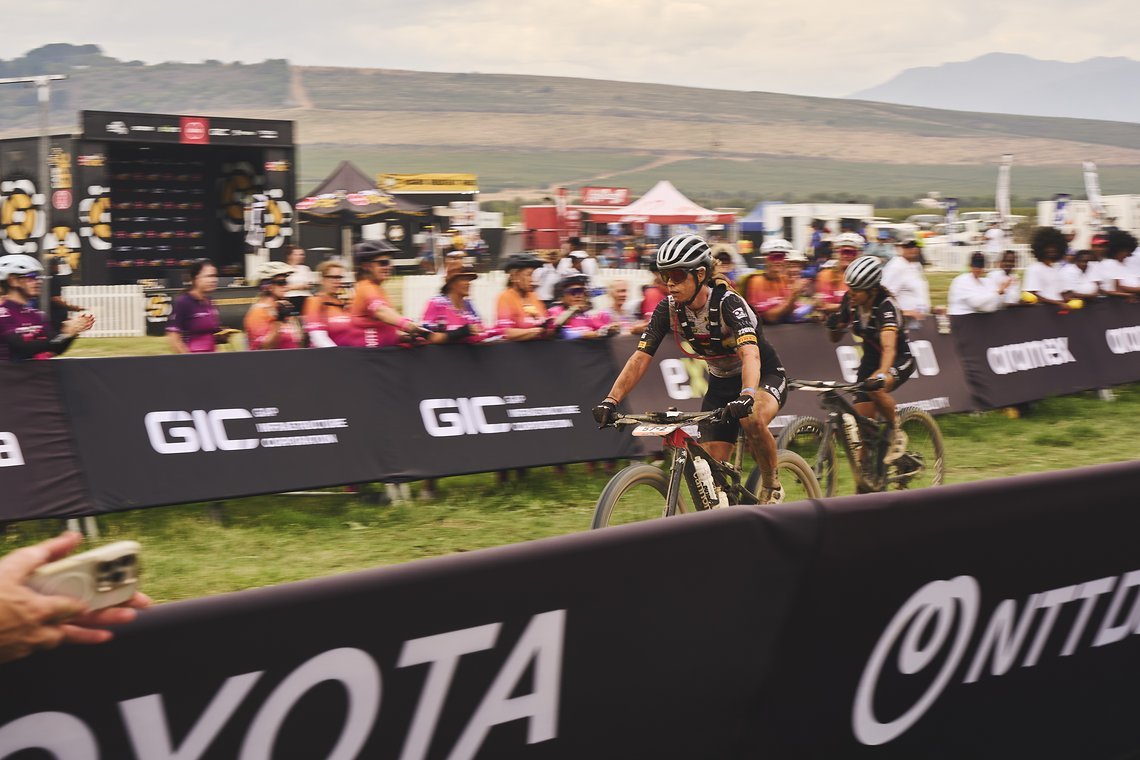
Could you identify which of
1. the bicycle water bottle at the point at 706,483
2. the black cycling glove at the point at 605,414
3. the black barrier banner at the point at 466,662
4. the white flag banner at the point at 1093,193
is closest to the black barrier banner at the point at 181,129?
the black cycling glove at the point at 605,414

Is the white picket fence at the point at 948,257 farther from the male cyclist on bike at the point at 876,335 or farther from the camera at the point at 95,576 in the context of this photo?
the camera at the point at 95,576

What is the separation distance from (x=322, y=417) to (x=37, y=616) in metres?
7.03

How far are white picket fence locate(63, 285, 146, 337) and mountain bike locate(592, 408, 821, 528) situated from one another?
19506 millimetres

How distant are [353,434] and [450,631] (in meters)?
6.63

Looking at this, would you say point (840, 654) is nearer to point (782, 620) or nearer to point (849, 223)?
point (782, 620)

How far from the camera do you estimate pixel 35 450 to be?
25.9ft

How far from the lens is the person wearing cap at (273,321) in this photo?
32.6ft

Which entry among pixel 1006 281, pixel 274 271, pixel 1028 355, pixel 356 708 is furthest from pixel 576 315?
pixel 356 708

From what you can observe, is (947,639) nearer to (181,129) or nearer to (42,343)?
(42,343)

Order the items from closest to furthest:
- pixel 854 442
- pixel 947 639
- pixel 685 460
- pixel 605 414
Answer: pixel 947 639, pixel 605 414, pixel 685 460, pixel 854 442

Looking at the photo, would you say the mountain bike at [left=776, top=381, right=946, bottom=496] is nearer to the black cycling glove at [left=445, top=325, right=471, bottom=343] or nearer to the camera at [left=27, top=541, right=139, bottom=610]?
the black cycling glove at [left=445, top=325, right=471, bottom=343]

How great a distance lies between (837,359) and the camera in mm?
12727

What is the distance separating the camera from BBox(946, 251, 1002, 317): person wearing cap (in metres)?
13.9

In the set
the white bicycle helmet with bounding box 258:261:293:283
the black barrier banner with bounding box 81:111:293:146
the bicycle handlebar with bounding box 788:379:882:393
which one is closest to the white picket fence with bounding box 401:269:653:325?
the black barrier banner with bounding box 81:111:293:146
